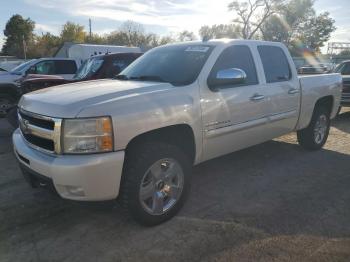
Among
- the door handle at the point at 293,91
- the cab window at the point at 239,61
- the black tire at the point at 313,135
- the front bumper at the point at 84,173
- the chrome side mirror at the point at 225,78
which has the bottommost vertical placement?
the black tire at the point at 313,135

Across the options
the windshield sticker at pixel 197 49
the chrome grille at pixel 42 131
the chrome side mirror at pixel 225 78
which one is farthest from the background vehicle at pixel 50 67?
the chrome side mirror at pixel 225 78

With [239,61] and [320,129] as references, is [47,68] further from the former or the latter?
[239,61]

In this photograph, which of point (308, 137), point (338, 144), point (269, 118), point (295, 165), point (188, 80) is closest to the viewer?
point (188, 80)

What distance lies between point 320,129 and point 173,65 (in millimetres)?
3386

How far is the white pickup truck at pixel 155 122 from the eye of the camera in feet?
10.3

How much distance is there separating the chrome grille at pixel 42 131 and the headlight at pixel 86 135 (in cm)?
8

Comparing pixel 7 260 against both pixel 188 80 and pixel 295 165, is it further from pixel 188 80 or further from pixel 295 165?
pixel 295 165

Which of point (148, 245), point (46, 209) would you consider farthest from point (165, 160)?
point (46, 209)

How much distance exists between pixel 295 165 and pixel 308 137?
2.93ft

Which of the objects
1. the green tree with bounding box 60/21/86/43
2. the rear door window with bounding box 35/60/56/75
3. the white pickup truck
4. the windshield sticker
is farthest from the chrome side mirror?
the green tree with bounding box 60/21/86/43

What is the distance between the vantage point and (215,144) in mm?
4238

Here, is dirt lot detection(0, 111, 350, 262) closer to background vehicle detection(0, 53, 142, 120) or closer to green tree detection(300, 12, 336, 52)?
background vehicle detection(0, 53, 142, 120)

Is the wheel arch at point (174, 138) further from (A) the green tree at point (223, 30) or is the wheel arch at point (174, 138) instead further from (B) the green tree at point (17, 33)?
(B) the green tree at point (17, 33)

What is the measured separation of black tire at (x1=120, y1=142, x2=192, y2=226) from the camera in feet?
11.0
